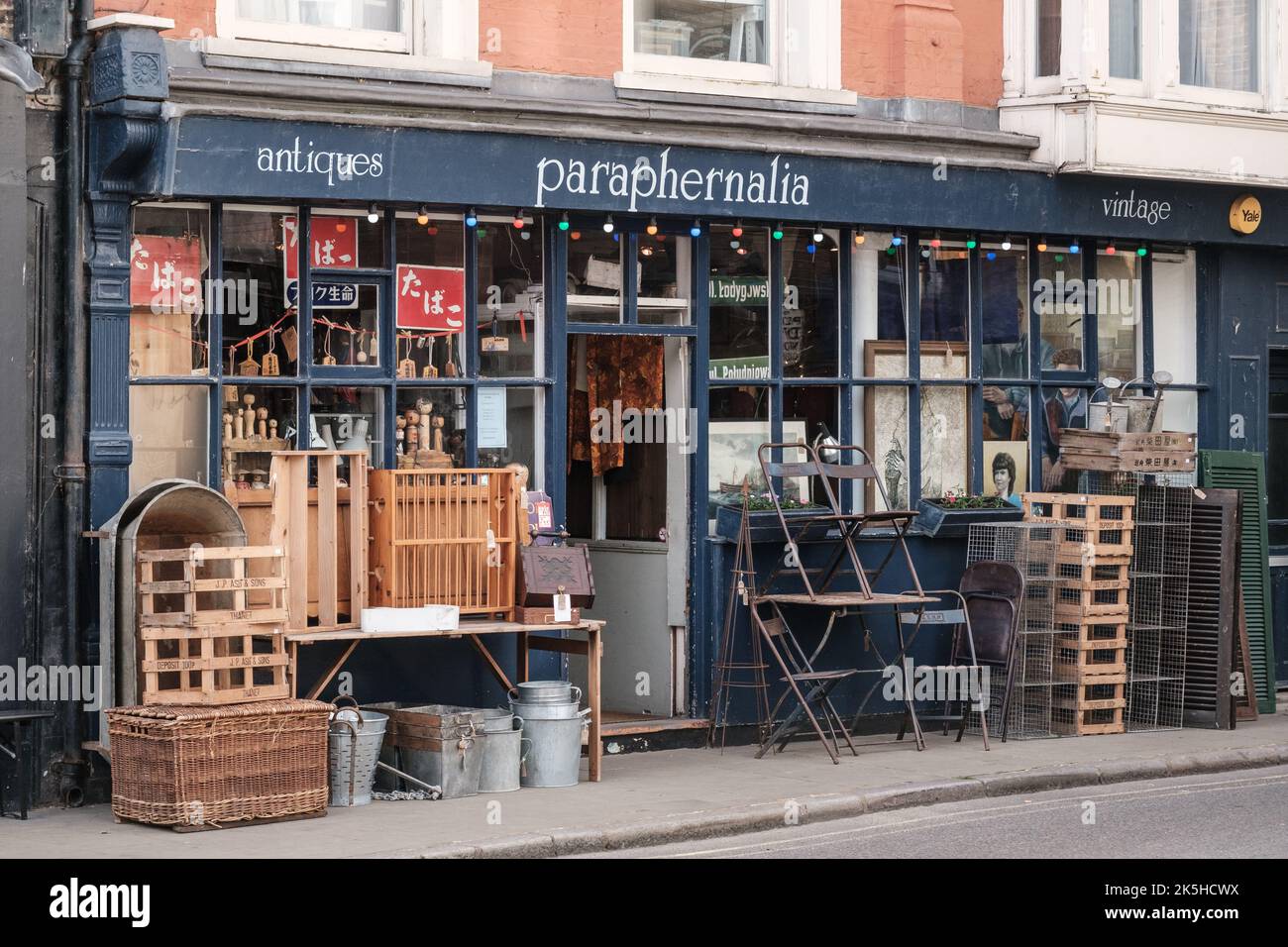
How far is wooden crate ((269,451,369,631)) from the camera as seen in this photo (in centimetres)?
1151

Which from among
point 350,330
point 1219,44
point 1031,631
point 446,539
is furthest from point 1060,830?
point 1219,44

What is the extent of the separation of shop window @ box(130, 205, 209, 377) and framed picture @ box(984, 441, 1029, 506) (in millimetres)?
6246

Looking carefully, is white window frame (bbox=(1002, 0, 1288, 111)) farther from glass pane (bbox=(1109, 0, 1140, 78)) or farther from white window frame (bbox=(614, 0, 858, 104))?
white window frame (bbox=(614, 0, 858, 104))

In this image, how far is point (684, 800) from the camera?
447 inches

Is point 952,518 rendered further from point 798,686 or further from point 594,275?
point 594,275

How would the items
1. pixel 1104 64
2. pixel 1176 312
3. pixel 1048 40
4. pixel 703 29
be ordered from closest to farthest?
pixel 703 29 → pixel 1104 64 → pixel 1048 40 → pixel 1176 312

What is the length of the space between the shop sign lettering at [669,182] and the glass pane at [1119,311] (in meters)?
3.12

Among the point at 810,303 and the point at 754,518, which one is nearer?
the point at 754,518

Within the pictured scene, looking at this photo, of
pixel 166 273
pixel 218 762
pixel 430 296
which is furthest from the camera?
pixel 430 296

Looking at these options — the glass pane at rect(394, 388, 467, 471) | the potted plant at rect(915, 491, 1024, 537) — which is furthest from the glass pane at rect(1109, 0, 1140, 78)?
the glass pane at rect(394, 388, 467, 471)

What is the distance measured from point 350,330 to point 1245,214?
7562 millimetres

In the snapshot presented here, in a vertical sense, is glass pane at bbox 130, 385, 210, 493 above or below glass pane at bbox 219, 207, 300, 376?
below

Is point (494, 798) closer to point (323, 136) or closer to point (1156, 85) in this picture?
point (323, 136)

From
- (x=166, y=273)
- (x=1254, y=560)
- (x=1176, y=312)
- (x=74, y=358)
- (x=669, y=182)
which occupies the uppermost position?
(x=669, y=182)
